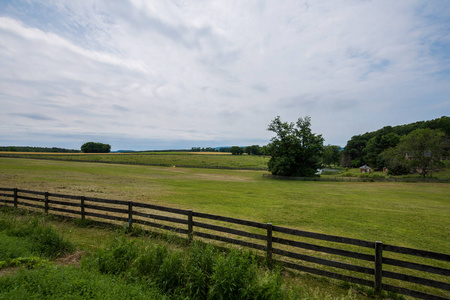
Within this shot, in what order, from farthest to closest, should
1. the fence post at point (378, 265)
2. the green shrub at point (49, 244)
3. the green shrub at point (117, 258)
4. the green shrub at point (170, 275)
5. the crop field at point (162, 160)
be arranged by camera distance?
1. the crop field at point (162, 160)
2. the green shrub at point (49, 244)
3. the fence post at point (378, 265)
4. the green shrub at point (117, 258)
5. the green shrub at point (170, 275)

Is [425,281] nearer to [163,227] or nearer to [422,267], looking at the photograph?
[422,267]

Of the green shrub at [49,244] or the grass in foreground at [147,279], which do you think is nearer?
the grass in foreground at [147,279]

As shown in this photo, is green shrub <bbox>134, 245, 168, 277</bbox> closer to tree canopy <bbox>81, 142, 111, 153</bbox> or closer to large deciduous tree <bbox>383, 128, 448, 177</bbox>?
large deciduous tree <bbox>383, 128, 448, 177</bbox>

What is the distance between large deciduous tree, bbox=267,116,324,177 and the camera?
4844cm

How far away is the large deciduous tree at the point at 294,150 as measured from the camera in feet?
159

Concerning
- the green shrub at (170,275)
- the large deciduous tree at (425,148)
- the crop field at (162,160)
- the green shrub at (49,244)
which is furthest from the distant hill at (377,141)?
the green shrub at (49,244)

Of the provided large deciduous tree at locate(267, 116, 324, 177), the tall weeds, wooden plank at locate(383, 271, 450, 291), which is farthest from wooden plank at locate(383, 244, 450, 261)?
large deciduous tree at locate(267, 116, 324, 177)

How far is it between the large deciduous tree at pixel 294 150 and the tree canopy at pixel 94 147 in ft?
429

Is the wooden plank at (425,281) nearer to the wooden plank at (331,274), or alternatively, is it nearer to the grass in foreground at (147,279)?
the wooden plank at (331,274)

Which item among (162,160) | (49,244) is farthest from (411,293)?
(162,160)

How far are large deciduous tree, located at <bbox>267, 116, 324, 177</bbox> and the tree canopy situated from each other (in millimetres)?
130789

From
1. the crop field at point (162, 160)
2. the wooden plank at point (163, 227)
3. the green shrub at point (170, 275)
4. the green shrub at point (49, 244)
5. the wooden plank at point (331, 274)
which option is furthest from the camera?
the crop field at point (162, 160)

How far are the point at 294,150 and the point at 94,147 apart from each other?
13808cm

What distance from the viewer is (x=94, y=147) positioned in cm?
14275
